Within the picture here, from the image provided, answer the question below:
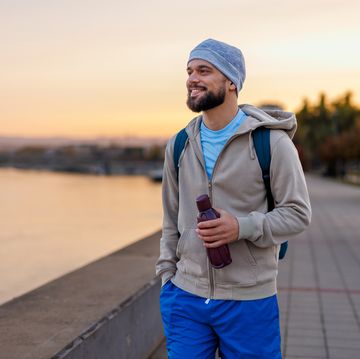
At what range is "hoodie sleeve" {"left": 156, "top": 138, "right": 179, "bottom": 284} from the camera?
2654 millimetres

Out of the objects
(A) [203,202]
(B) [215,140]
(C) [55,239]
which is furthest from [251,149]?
(C) [55,239]

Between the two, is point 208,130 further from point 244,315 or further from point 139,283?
point 139,283

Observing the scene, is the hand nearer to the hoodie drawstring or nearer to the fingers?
the fingers

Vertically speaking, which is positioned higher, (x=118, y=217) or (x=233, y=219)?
(x=233, y=219)

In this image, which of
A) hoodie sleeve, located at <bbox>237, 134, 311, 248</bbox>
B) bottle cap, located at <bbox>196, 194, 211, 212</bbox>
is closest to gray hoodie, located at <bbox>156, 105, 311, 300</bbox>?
hoodie sleeve, located at <bbox>237, 134, 311, 248</bbox>

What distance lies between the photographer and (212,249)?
2355mm

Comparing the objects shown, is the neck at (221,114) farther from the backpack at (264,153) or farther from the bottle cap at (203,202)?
the bottle cap at (203,202)

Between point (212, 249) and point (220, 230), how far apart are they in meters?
0.09

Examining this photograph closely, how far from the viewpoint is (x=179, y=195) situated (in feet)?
8.61

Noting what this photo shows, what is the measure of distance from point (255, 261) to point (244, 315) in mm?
192

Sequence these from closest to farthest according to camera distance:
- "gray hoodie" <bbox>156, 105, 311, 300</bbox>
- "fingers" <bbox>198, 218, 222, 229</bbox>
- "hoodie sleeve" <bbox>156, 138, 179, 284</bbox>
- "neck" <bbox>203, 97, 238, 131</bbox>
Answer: "fingers" <bbox>198, 218, 222, 229</bbox>
"gray hoodie" <bbox>156, 105, 311, 300</bbox>
"neck" <bbox>203, 97, 238, 131</bbox>
"hoodie sleeve" <bbox>156, 138, 179, 284</bbox>

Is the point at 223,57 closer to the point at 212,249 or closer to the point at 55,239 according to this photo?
the point at 212,249

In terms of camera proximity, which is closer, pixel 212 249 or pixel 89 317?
pixel 212 249

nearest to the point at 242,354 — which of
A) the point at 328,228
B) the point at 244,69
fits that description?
the point at 244,69
